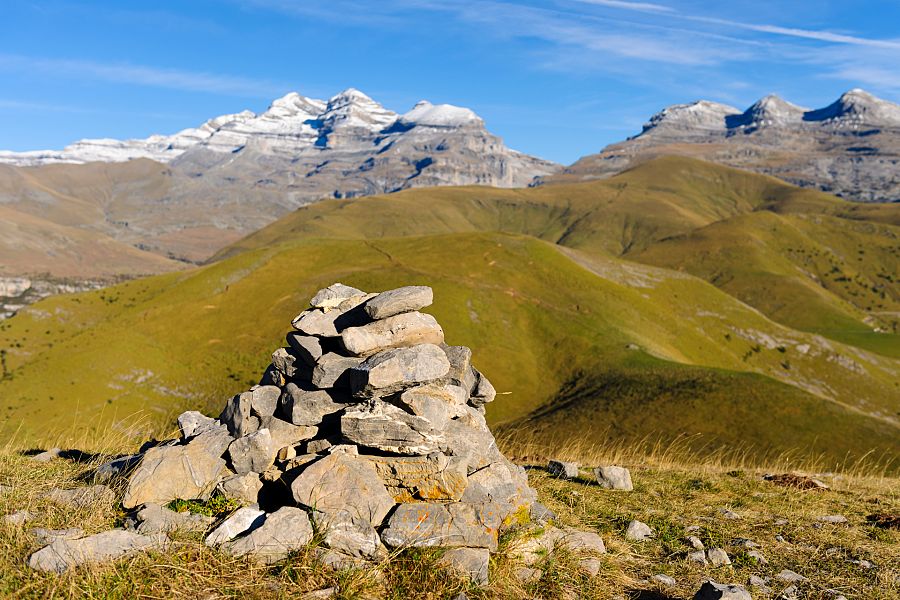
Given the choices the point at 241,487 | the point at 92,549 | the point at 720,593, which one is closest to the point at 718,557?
the point at 720,593

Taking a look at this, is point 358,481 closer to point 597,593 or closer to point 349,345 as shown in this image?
point 349,345

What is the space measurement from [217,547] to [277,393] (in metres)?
4.46

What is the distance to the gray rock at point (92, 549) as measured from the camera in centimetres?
829

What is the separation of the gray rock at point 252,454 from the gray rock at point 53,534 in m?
2.87

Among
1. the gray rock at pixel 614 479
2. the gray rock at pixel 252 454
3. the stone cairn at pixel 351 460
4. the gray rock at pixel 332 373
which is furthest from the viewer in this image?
the gray rock at pixel 614 479

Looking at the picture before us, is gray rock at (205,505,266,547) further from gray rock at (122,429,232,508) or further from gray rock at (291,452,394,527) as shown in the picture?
gray rock at (122,429,232,508)

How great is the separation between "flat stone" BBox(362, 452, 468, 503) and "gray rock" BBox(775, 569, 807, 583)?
640cm

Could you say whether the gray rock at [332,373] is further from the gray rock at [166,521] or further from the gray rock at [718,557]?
the gray rock at [718,557]

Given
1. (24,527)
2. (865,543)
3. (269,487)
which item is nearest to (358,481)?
(269,487)

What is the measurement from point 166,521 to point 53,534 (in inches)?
67.9

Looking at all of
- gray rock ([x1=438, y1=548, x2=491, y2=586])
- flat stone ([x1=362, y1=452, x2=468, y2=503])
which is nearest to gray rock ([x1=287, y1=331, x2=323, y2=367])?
flat stone ([x1=362, y1=452, x2=468, y2=503])

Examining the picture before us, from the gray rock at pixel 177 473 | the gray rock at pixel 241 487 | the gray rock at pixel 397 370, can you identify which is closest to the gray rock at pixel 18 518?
the gray rock at pixel 177 473

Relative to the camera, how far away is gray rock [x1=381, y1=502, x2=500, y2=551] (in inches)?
383

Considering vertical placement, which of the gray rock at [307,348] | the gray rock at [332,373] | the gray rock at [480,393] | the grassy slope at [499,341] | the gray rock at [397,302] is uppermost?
the gray rock at [397,302]
